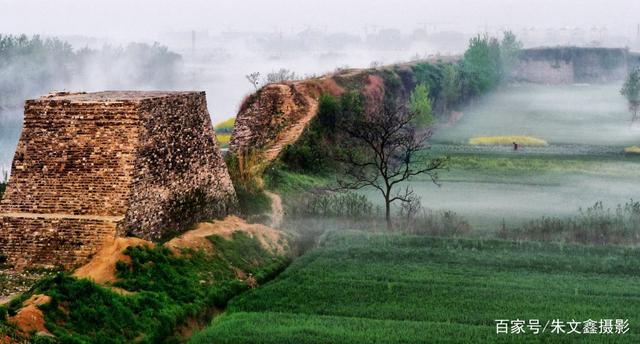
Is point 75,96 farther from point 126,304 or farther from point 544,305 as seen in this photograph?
point 544,305

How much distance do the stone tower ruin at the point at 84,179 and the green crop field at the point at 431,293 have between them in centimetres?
467

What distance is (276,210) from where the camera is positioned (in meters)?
36.8

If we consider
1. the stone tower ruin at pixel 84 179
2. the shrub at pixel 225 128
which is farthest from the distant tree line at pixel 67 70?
the stone tower ruin at pixel 84 179

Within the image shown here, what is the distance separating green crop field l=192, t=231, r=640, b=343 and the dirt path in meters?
3.21

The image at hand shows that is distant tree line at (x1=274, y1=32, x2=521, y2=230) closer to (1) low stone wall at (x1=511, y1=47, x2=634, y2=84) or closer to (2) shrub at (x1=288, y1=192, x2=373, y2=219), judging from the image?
(2) shrub at (x1=288, y1=192, x2=373, y2=219)

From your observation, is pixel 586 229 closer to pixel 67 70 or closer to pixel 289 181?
pixel 289 181

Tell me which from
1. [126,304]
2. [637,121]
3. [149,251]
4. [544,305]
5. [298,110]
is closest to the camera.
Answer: [126,304]

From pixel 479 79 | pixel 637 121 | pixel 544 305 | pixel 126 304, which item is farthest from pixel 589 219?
pixel 479 79

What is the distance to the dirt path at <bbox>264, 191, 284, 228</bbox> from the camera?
116 ft

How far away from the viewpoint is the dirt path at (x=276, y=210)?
35381 mm

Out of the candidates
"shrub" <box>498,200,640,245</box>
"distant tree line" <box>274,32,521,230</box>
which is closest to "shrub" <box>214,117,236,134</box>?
"distant tree line" <box>274,32,521,230</box>

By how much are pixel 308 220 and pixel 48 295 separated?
682 inches

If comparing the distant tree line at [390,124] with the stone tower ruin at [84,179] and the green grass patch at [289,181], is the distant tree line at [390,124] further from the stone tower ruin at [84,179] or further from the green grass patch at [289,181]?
the stone tower ruin at [84,179]

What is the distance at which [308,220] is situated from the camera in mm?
36781
